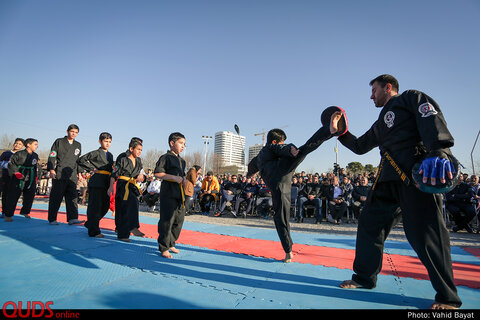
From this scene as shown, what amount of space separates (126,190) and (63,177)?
2258mm

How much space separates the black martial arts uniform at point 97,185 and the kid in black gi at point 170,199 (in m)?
1.95

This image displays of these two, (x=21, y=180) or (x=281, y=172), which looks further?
(x=21, y=180)

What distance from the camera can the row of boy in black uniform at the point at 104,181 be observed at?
12.6 ft

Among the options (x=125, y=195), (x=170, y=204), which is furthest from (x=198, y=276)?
(x=125, y=195)

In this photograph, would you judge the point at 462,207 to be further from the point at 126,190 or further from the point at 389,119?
the point at 126,190

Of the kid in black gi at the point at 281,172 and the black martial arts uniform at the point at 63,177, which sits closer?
the kid in black gi at the point at 281,172

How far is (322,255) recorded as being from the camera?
13.6ft

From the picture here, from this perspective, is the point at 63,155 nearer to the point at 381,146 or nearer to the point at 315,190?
the point at 381,146

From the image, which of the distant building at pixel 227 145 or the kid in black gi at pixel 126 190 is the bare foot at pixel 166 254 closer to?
the kid in black gi at pixel 126 190

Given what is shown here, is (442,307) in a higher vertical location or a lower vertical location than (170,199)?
lower

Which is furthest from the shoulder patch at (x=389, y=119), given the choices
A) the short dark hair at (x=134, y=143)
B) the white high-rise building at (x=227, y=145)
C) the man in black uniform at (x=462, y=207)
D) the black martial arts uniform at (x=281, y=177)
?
the white high-rise building at (x=227, y=145)

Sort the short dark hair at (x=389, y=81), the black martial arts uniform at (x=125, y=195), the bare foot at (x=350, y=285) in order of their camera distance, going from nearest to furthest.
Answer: the bare foot at (x=350, y=285) < the short dark hair at (x=389, y=81) < the black martial arts uniform at (x=125, y=195)

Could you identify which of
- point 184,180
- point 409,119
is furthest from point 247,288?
point 409,119

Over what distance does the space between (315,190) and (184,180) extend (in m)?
7.40
